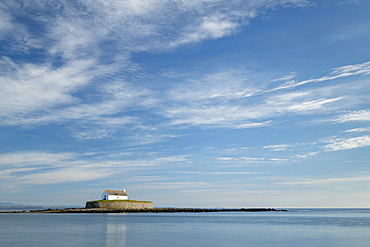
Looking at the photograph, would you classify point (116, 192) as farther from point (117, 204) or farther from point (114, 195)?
point (117, 204)

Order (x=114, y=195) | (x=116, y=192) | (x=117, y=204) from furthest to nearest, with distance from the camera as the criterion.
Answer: (x=116, y=192)
(x=114, y=195)
(x=117, y=204)

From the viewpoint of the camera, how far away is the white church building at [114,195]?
114 meters

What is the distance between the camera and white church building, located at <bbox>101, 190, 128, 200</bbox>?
375 feet

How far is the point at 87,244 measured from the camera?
30.0 metres

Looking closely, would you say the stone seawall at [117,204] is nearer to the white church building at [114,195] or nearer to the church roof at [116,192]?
the white church building at [114,195]

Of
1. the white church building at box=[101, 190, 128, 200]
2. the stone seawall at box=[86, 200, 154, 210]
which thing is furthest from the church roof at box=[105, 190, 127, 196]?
the stone seawall at box=[86, 200, 154, 210]

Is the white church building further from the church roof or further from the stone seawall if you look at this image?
the stone seawall

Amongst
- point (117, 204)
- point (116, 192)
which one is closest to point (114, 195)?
point (116, 192)

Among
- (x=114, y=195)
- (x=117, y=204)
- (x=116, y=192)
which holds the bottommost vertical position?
(x=117, y=204)

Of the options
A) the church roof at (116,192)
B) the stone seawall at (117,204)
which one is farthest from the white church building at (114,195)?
the stone seawall at (117,204)

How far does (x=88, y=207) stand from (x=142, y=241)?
92.9 m

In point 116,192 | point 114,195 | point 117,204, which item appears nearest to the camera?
point 117,204

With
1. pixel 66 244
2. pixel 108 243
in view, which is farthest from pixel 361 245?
pixel 66 244

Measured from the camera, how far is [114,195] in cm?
11588
